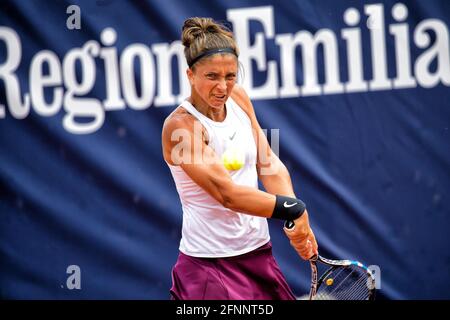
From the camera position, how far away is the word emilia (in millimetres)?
4230

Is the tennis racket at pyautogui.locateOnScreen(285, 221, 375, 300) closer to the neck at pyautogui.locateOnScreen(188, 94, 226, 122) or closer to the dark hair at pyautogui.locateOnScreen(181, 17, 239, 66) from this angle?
the neck at pyautogui.locateOnScreen(188, 94, 226, 122)

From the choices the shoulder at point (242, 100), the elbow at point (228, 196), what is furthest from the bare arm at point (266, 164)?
the elbow at point (228, 196)

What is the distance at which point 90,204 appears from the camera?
4469 millimetres

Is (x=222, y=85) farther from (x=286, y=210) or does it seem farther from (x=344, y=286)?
(x=344, y=286)

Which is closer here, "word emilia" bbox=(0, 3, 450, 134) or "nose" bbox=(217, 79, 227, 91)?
"nose" bbox=(217, 79, 227, 91)

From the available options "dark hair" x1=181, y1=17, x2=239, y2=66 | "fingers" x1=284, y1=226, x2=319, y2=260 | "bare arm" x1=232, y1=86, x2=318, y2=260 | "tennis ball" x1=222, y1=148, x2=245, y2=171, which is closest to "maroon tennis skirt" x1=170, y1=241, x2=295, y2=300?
"fingers" x1=284, y1=226, x2=319, y2=260

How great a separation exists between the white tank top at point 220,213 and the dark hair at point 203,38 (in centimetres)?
24

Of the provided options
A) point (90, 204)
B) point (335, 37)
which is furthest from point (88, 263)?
point (335, 37)

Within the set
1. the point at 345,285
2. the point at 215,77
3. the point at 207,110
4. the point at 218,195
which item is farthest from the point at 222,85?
the point at 345,285

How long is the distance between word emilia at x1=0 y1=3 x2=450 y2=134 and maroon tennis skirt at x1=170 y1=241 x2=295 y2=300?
1.47 metres

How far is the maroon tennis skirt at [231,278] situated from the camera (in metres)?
2.99

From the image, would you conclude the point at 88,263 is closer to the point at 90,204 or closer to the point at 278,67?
the point at 90,204

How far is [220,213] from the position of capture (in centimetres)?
307

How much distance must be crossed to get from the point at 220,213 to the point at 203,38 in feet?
2.39
